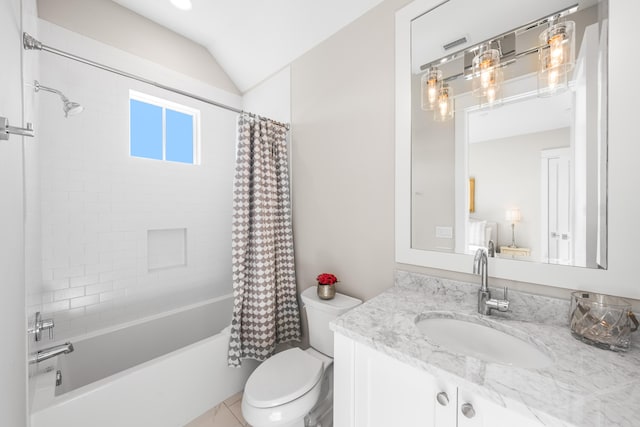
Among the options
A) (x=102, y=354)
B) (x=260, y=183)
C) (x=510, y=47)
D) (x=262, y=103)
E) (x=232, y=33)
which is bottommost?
(x=102, y=354)

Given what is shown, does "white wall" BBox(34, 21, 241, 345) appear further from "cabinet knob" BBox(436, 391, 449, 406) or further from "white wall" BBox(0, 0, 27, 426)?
"cabinet knob" BBox(436, 391, 449, 406)

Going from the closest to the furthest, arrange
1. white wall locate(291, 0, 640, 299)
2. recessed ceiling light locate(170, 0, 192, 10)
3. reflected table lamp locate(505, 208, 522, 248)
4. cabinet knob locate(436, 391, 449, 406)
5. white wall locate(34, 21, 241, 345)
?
cabinet knob locate(436, 391, 449, 406) < reflected table lamp locate(505, 208, 522, 248) < white wall locate(291, 0, 640, 299) < white wall locate(34, 21, 241, 345) < recessed ceiling light locate(170, 0, 192, 10)

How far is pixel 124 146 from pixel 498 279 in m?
2.56

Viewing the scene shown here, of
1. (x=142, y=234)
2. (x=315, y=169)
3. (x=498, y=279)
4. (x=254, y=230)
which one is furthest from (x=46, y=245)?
(x=498, y=279)

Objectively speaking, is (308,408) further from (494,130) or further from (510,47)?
(510,47)

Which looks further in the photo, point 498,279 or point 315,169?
point 315,169

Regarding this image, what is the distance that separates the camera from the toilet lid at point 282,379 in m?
1.13

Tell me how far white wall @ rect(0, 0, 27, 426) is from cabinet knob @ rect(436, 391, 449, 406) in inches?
42.5

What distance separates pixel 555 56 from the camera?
3.21ft

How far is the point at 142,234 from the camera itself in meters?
1.96

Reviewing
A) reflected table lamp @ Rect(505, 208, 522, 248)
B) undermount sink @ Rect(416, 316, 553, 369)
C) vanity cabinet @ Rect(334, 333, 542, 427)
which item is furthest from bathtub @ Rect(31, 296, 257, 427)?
reflected table lamp @ Rect(505, 208, 522, 248)

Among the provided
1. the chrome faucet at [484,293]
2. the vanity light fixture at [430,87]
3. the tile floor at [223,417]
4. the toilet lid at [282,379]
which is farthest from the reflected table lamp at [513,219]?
the tile floor at [223,417]

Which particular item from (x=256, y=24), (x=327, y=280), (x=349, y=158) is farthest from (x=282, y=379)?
(x=256, y=24)

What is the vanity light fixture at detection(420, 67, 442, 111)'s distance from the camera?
128cm
